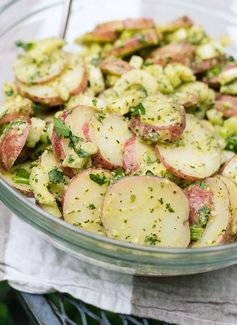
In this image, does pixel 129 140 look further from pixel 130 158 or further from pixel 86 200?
pixel 86 200

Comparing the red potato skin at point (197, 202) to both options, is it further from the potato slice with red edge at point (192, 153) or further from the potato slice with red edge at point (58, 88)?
the potato slice with red edge at point (58, 88)

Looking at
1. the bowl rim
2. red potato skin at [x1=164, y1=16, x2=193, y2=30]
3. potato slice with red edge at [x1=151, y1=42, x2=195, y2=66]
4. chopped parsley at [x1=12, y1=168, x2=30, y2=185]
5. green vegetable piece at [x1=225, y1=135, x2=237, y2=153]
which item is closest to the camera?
the bowl rim

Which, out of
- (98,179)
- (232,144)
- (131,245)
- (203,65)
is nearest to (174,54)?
(203,65)

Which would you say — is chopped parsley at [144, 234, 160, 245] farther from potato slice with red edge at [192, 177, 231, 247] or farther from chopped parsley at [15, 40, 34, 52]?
chopped parsley at [15, 40, 34, 52]

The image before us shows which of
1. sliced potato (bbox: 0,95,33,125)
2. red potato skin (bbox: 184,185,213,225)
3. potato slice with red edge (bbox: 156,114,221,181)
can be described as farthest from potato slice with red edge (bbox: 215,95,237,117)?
sliced potato (bbox: 0,95,33,125)

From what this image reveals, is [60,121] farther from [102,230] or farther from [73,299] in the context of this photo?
[73,299]
